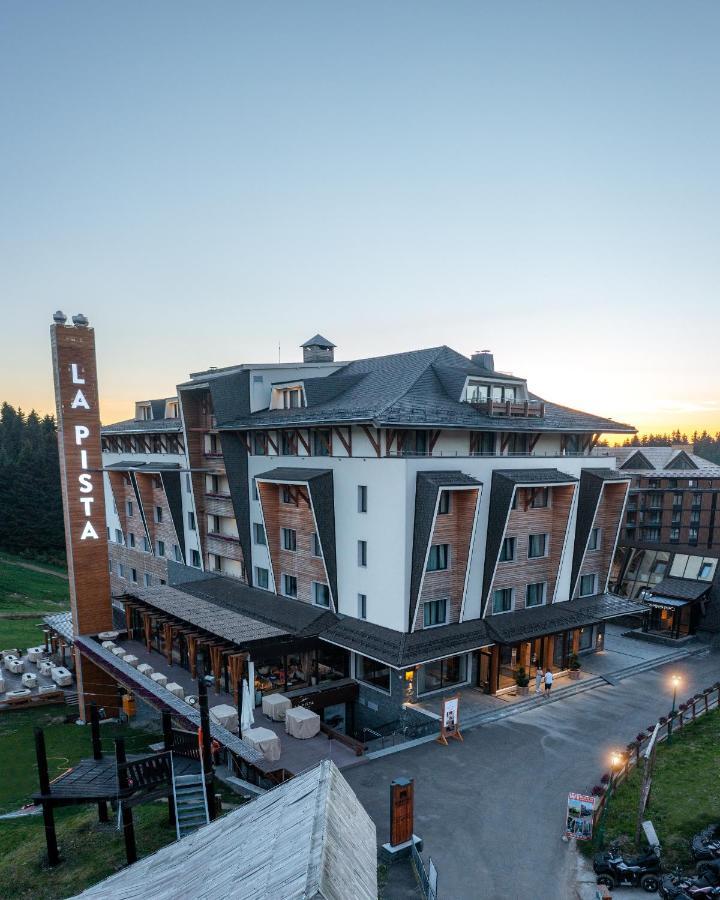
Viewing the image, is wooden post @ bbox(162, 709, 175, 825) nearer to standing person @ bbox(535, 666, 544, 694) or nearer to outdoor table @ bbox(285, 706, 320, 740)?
outdoor table @ bbox(285, 706, 320, 740)

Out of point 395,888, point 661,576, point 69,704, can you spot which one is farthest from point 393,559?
point 661,576

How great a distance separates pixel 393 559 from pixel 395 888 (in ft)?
53.1

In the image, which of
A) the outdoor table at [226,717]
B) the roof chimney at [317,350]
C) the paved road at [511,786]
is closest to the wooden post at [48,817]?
the outdoor table at [226,717]

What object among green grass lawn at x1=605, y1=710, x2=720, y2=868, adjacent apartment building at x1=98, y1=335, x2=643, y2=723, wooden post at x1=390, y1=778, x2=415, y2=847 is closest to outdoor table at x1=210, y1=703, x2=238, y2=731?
adjacent apartment building at x1=98, y1=335, x2=643, y2=723

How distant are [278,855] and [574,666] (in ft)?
106

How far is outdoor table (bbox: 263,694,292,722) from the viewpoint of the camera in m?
A: 30.0

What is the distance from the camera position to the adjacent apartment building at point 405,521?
106 ft

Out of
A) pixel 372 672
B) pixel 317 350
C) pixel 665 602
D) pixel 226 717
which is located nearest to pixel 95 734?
pixel 226 717

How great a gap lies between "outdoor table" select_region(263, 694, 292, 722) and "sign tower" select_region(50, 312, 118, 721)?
58.3 ft

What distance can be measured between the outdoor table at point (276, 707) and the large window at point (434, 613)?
8.52 metres

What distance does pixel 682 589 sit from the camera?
4772 centimetres

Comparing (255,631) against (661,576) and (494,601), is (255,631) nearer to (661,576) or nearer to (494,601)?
(494,601)

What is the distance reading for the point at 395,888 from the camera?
1759 centimetres

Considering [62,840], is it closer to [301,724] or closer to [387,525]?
[301,724]
